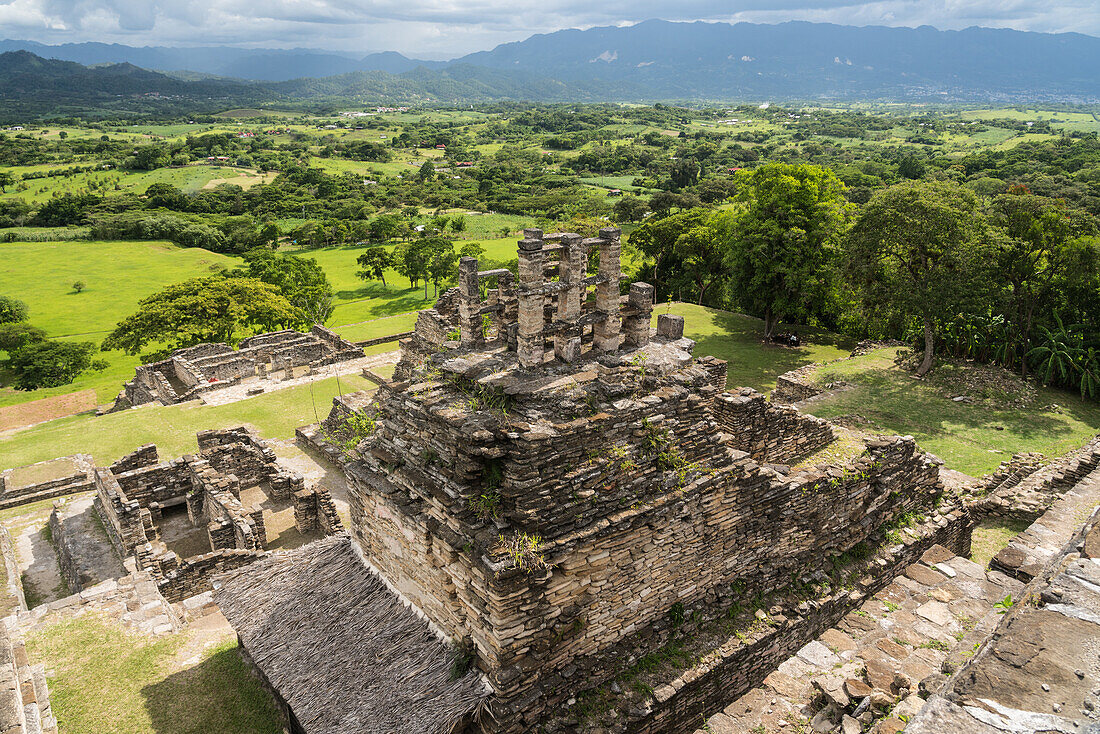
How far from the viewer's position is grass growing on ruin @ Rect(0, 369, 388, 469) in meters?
20.6

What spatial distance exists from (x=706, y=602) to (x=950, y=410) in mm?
15541

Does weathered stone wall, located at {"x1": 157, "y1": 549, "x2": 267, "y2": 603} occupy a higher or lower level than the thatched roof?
lower

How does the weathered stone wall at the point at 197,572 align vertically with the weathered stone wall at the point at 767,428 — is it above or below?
below

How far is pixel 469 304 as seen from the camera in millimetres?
8750

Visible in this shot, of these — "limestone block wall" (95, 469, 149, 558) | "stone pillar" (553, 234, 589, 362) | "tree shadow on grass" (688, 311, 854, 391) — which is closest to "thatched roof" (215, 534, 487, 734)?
"stone pillar" (553, 234, 589, 362)

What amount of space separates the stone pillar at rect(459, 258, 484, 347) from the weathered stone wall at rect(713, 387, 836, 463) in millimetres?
5515

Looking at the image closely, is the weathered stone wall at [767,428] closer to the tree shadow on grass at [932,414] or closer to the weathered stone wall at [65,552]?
the tree shadow on grass at [932,414]

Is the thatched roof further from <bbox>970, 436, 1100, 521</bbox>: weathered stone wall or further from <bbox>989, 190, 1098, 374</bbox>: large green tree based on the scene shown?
<bbox>989, 190, 1098, 374</bbox>: large green tree

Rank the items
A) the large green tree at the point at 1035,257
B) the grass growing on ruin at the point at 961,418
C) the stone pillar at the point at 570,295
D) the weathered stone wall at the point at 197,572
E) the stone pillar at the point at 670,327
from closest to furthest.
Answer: the stone pillar at the point at 570,295
the stone pillar at the point at 670,327
the weathered stone wall at the point at 197,572
the grass growing on ruin at the point at 961,418
the large green tree at the point at 1035,257

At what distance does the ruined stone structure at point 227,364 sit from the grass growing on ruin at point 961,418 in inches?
897

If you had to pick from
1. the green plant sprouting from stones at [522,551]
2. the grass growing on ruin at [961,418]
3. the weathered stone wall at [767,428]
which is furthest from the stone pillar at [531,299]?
the grass growing on ruin at [961,418]

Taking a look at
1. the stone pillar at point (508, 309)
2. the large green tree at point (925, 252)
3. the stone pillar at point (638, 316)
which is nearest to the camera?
the stone pillar at point (508, 309)

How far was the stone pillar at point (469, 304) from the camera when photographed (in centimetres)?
871

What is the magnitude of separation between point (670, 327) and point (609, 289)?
150 centimetres
